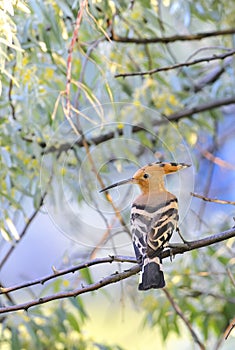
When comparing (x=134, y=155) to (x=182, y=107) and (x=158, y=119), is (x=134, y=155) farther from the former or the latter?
(x=182, y=107)

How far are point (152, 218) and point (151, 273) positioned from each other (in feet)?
0.30

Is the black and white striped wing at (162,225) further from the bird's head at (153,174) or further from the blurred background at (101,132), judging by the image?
the blurred background at (101,132)

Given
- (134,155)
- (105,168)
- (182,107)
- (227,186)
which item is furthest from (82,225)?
(227,186)

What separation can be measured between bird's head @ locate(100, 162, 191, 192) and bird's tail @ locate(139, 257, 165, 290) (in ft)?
0.39

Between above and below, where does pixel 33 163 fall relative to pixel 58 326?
above

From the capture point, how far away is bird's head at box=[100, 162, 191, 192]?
1.28 meters

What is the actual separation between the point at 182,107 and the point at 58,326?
90 centimetres

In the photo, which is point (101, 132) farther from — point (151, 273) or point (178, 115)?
point (151, 273)

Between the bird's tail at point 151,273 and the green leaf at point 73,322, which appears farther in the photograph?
the green leaf at point 73,322

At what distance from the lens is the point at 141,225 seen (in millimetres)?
1315

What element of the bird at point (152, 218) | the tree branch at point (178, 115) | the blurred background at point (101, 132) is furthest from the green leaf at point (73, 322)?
the bird at point (152, 218)

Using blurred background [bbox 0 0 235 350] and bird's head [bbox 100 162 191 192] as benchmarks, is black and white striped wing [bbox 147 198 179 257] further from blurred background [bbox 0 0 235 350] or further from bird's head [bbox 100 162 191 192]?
blurred background [bbox 0 0 235 350]

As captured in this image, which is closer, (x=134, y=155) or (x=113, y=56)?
(x=134, y=155)

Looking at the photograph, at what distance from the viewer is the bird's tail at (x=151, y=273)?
133 cm
